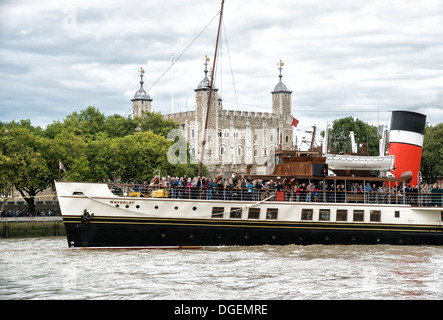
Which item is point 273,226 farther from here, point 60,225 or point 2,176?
point 2,176

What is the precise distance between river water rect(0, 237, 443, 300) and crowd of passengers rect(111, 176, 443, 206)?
233cm

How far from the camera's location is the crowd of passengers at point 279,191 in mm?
29766

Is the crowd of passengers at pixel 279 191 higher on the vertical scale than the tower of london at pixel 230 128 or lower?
lower

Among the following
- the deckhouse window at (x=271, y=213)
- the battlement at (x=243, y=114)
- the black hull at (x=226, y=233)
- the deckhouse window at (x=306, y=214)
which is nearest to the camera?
the black hull at (x=226, y=233)

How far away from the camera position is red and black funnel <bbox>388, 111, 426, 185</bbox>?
33875mm

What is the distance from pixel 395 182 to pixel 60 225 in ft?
72.9

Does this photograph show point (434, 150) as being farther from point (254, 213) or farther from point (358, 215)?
point (254, 213)

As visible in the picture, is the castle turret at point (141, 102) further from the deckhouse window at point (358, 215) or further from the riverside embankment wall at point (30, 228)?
the deckhouse window at point (358, 215)

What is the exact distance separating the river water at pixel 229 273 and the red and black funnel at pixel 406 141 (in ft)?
18.1

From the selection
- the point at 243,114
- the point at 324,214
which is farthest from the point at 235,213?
the point at 243,114

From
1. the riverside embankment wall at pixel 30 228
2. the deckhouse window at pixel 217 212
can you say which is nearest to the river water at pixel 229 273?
the deckhouse window at pixel 217 212

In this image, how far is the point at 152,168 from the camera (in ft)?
189

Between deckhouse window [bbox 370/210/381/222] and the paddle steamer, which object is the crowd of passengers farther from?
deckhouse window [bbox 370/210/381/222]

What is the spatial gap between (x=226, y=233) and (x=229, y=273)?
7.14m
